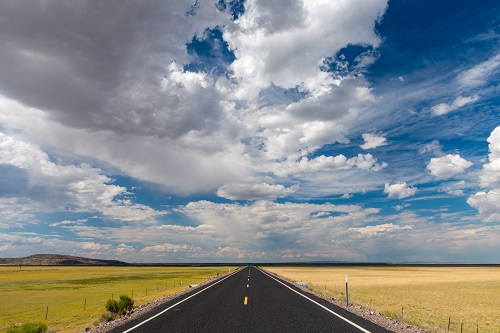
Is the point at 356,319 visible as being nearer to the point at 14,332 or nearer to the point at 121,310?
the point at 121,310

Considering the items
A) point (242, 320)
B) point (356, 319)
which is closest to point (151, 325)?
point (242, 320)

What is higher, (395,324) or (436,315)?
(395,324)

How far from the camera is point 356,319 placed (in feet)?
38.1

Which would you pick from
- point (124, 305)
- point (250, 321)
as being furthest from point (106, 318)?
point (250, 321)

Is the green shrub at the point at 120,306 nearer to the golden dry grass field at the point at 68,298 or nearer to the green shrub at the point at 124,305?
the green shrub at the point at 124,305

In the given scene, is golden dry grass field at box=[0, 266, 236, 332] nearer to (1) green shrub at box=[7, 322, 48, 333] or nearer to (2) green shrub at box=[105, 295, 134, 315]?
(2) green shrub at box=[105, 295, 134, 315]

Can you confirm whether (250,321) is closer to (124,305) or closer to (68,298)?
(124,305)

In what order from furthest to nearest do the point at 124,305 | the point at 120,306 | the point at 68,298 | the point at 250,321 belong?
the point at 68,298
the point at 124,305
the point at 120,306
the point at 250,321

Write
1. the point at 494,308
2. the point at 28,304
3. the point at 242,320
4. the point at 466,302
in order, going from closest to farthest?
1. the point at 242,320
2. the point at 494,308
3. the point at 466,302
4. the point at 28,304

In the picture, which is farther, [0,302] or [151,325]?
[0,302]

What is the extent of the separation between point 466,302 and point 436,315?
32.1ft

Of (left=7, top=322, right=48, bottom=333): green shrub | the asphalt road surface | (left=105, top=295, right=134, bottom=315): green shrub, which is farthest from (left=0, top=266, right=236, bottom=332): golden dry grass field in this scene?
the asphalt road surface

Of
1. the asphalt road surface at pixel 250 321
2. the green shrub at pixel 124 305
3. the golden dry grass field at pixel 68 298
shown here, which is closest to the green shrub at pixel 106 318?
the green shrub at pixel 124 305

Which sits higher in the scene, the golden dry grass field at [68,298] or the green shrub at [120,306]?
the green shrub at [120,306]
